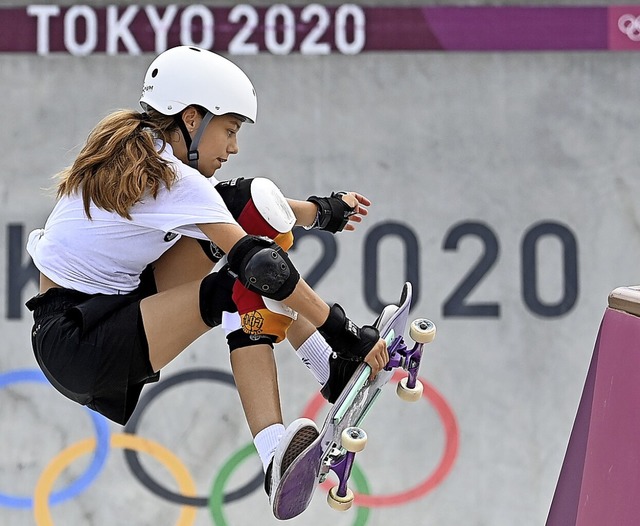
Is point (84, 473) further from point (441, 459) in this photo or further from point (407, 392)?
point (407, 392)

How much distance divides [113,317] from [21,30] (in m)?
2.92

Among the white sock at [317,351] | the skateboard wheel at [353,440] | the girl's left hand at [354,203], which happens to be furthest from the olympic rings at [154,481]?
the skateboard wheel at [353,440]

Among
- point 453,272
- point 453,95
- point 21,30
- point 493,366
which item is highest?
point 21,30

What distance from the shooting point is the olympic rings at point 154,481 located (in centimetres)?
466

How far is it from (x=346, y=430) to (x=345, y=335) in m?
0.20

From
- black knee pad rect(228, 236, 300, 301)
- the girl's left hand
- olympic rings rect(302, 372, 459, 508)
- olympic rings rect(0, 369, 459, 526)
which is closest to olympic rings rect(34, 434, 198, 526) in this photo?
olympic rings rect(0, 369, 459, 526)

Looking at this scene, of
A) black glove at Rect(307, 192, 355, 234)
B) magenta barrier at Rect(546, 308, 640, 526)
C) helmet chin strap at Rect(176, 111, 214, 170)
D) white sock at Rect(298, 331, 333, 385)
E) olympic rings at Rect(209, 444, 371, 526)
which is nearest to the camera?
magenta barrier at Rect(546, 308, 640, 526)

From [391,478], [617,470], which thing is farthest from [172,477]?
[617,470]

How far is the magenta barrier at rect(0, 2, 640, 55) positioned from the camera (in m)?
4.71

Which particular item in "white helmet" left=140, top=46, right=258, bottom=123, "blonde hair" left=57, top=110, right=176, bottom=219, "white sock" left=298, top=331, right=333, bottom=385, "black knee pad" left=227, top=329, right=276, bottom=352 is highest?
"white helmet" left=140, top=46, right=258, bottom=123

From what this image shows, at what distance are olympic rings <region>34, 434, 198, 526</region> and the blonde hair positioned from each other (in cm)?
255

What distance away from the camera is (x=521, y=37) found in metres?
4.73

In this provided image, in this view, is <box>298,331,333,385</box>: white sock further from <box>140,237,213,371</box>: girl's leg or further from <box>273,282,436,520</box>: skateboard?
<box>140,237,213,371</box>: girl's leg

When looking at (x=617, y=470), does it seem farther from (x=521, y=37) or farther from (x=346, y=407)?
(x=521, y=37)
